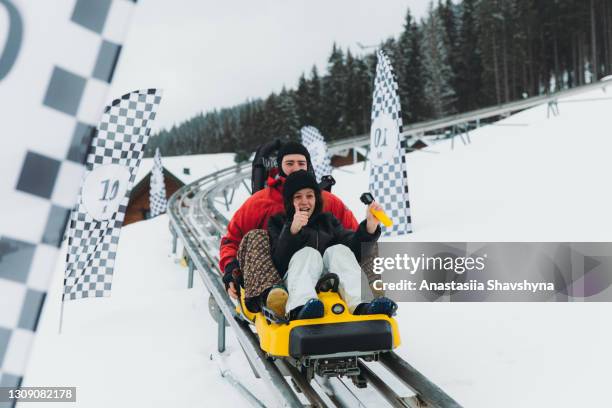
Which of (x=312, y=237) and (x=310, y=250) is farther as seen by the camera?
(x=312, y=237)

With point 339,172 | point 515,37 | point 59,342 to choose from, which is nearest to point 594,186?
point 59,342

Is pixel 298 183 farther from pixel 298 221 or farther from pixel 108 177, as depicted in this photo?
pixel 108 177

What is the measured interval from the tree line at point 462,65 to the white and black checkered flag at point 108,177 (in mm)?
31443

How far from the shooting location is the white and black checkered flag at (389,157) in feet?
24.9

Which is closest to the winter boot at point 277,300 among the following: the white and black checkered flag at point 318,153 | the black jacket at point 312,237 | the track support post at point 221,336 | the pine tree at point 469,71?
the black jacket at point 312,237

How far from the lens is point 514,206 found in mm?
7945

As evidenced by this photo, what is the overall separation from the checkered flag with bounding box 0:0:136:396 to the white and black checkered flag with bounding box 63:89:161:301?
4517mm

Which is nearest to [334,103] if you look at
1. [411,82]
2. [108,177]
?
[411,82]

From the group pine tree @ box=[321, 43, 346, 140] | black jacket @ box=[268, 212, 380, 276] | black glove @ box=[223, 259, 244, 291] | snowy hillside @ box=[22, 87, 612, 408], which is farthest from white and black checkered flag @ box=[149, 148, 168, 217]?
black jacket @ box=[268, 212, 380, 276]

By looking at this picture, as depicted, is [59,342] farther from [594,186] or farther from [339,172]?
[339,172]

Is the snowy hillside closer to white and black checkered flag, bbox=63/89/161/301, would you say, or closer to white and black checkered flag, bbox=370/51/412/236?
white and black checkered flag, bbox=370/51/412/236

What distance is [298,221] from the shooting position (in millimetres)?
3211

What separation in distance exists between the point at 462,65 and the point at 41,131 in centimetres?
4060

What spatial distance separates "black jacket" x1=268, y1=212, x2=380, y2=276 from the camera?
331 centimetres
